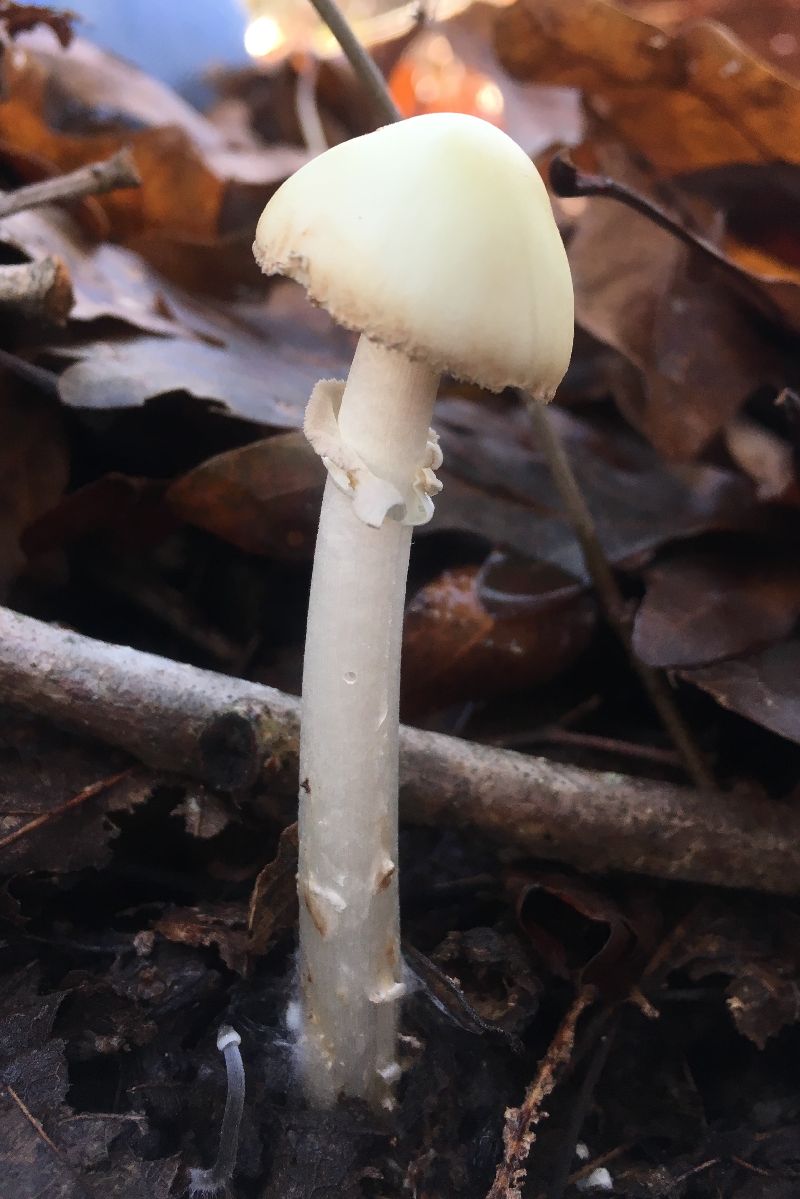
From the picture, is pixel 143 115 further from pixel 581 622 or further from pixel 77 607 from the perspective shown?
pixel 581 622

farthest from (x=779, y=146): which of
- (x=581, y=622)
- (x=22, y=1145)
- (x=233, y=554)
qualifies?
(x=22, y=1145)

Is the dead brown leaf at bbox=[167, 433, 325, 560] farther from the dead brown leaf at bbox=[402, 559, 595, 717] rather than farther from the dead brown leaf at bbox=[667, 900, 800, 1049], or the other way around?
the dead brown leaf at bbox=[667, 900, 800, 1049]

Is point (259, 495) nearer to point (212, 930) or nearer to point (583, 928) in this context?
point (212, 930)

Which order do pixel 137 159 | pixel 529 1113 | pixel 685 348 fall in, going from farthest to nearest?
pixel 137 159
pixel 685 348
pixel 529 1113

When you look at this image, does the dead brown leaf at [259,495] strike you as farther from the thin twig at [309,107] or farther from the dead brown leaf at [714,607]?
the thin twig at [309,107]

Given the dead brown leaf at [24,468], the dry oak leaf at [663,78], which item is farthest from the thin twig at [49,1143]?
the dry oak leaf at [663,78]

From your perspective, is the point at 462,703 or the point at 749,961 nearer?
the point at 749,961

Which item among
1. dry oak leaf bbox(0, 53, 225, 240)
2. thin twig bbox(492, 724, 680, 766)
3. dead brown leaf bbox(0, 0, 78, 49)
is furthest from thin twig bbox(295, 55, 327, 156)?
thin twig bbox(492, 724, 680, 766)

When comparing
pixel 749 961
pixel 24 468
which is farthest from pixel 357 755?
pixel 24 468
